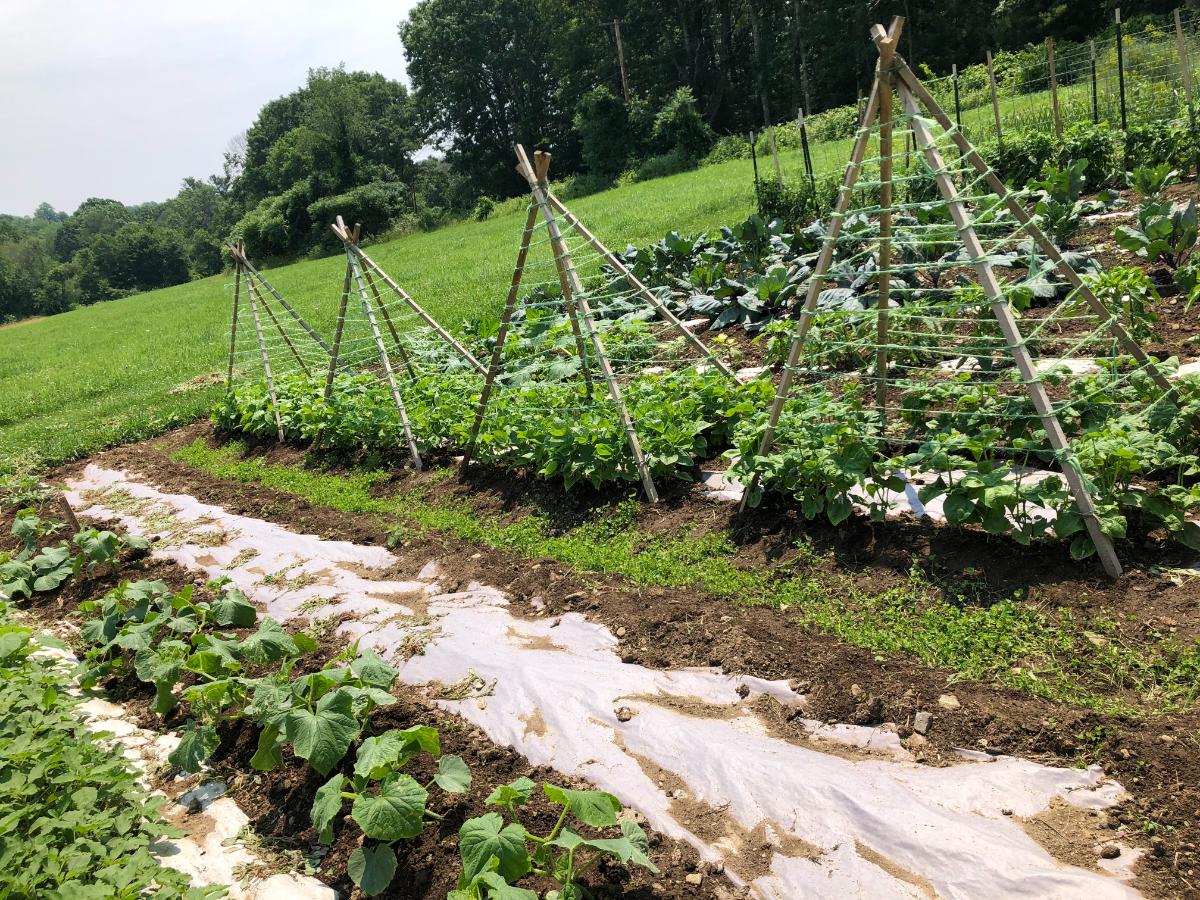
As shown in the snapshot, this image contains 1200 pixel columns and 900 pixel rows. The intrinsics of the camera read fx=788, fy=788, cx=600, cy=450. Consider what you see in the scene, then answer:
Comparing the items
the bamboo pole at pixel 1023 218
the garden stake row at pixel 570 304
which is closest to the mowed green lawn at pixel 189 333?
the garden stake row at pixel 570 304

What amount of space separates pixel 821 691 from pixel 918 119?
2669 mm

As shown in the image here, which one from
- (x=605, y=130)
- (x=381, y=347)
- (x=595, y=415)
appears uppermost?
(x=605, y=130)

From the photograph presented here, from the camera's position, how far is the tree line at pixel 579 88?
34.2 meters

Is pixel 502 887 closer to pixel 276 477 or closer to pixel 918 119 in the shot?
pixel 918 119

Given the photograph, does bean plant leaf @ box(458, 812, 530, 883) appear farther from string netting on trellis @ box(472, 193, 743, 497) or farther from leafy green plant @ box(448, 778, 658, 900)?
string netting on trellis @ box(472, 193, 743, 497)

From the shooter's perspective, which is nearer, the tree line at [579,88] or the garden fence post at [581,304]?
the garden fence post at [581,304]

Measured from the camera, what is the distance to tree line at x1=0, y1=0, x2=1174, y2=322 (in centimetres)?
3425

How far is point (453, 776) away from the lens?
2.90m

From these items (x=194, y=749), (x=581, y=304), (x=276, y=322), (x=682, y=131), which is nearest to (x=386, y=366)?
(x=581, y=304)

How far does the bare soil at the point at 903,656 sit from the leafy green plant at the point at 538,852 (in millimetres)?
1078

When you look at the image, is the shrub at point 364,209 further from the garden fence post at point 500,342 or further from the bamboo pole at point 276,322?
the garden fence post at point 500,342

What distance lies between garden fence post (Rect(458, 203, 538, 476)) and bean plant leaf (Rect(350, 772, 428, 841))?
3508 millimetres

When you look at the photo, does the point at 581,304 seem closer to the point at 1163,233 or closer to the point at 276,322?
the point at 1163,233

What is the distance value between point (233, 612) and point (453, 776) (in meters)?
2.07
